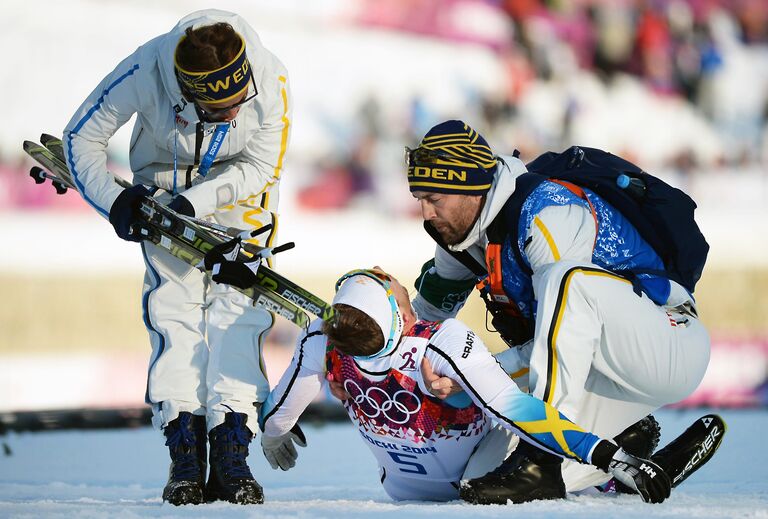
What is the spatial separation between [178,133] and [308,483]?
5.63ft

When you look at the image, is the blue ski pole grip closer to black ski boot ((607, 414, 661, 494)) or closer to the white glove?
black ski boot ((607, 414, 661, 494))

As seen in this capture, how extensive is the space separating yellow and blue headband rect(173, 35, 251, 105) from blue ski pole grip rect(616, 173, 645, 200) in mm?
1336

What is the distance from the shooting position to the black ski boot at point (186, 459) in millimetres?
3672

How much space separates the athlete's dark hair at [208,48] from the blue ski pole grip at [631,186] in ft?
4.56

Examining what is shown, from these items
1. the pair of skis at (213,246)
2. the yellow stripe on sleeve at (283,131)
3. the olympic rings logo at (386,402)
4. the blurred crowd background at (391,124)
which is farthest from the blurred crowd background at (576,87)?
the olympic rings logo at (386,402)

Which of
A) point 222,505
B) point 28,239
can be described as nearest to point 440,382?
point 222,505

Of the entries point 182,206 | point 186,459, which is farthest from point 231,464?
point 182,206

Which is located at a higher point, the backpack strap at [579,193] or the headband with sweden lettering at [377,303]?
the backpack strap at [579,193]

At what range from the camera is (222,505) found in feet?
11.6

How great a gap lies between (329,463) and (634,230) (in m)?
2.37

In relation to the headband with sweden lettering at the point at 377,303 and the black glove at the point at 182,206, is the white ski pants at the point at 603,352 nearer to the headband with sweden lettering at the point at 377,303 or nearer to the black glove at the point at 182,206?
the headband with sweden lettering at the point at 377,303

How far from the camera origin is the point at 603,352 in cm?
355

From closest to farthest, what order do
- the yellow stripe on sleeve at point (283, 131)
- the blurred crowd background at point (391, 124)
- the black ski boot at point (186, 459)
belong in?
the black ski boot at point (186, 459) → the yellow stripe on sleeve at point (283, 131) → the blurred crowd background at point (391, 124)

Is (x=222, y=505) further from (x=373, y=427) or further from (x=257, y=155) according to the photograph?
(x=257, y=155)
